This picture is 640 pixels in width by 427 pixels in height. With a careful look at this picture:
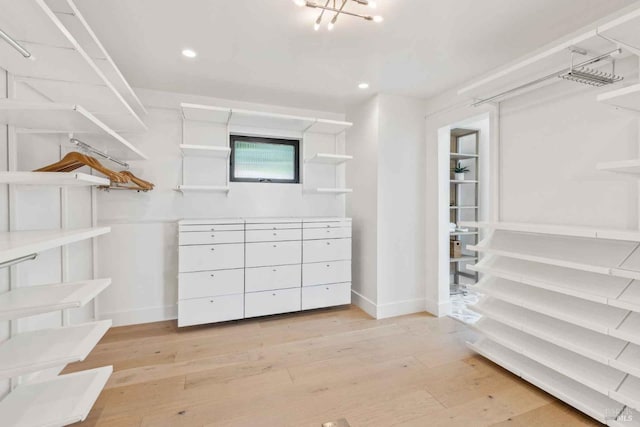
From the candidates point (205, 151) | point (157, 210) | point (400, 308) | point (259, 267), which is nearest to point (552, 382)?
point (400, 308)

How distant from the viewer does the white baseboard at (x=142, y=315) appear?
112 inches

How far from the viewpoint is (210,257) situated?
2.72m

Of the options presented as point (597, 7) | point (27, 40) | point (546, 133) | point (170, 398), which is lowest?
point (170, 398)

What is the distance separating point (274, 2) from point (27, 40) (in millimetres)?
1197

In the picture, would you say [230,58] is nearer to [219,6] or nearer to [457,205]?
[219,6]

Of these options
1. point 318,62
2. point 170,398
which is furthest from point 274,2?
point 170,398

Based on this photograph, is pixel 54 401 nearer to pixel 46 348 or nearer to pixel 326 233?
pixel 46 348

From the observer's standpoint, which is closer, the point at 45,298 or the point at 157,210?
the point at 45,298

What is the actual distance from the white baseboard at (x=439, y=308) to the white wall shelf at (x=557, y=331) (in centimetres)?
78

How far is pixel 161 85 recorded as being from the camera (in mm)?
2797

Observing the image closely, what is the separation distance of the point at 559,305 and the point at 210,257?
8.79 feet

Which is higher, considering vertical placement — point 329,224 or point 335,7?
point 335,7

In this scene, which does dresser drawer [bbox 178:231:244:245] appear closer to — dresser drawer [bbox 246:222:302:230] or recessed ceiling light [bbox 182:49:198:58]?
dresser drawer [bbox 246:222:302:230]

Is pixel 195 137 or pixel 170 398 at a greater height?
pixel 195 137
